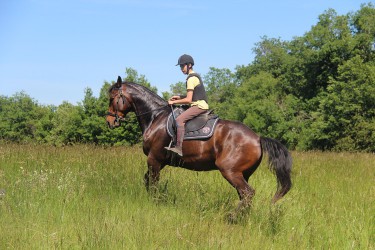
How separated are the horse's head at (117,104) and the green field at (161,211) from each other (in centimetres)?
104

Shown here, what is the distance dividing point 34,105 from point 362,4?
8257 cm

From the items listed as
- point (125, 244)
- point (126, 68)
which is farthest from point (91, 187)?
point (126, 68)

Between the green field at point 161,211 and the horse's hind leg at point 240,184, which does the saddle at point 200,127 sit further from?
the green field at point 161,211

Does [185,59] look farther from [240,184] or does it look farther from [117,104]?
[240,184]

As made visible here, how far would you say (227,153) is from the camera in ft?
21.6

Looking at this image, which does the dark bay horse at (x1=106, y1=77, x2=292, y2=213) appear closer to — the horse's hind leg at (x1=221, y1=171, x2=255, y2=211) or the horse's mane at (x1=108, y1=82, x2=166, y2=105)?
the horse's hind leg at (x1=221, y1=171, x2=255, y2=211)

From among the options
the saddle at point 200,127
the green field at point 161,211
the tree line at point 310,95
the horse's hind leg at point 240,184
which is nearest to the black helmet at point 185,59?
the saddle at point 200,127

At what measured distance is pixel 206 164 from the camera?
6934 millimetres

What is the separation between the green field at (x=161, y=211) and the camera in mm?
4254

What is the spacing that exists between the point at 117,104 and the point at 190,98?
181cm

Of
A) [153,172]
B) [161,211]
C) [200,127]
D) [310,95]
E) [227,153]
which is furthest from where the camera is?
[310,95]

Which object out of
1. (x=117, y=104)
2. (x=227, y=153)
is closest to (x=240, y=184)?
(x=227, y=153)

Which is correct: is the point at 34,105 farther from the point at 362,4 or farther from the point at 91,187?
the point at 91,187

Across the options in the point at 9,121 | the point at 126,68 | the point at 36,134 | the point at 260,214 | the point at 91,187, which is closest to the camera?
the point at 260,214
